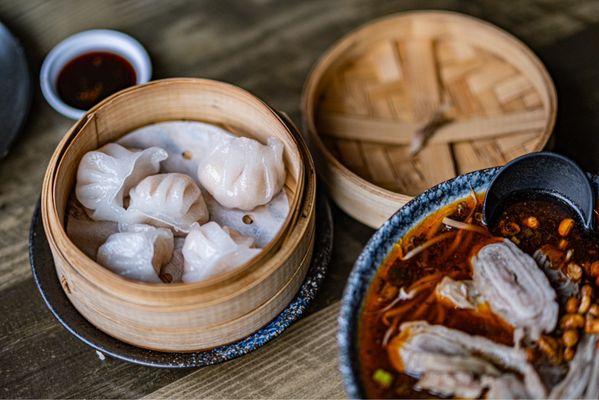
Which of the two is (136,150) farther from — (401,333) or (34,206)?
(401,333)

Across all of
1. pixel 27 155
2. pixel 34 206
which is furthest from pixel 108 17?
pixel 34 206

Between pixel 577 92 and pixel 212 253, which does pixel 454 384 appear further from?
pixel 577 92

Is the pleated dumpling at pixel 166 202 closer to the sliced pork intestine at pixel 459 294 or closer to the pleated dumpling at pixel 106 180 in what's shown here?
the pleated dumpling at pixel 106 180

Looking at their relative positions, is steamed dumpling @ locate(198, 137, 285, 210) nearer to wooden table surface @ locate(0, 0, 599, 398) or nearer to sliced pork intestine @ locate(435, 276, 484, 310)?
wooden table surface @ locate(0, 0, 599, 398)

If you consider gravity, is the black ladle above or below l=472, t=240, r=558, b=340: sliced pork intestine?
above

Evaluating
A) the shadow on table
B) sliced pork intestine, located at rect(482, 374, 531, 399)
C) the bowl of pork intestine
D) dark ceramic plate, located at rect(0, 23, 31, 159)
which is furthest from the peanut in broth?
dark ceramic plate, located at rect(0, 23, 31, 159)

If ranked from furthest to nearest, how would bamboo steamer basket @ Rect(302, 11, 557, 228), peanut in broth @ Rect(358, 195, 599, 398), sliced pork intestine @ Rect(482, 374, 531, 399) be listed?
1. bamboo steamer basket @ Rect(302, 11, 557, 228)
2. peanut in broth @ Rect(358, 195, 599, 398)
3. sliced pork intestine @ Rect(482, 374, 531, 399)

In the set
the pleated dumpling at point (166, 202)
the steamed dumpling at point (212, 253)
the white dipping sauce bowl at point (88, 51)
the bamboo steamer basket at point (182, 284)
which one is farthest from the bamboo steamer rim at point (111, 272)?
the white dipping sauce bowl at point (88, 51)

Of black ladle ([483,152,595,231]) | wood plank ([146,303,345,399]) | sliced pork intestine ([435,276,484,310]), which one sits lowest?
wood plank ([146,303,345,399])
